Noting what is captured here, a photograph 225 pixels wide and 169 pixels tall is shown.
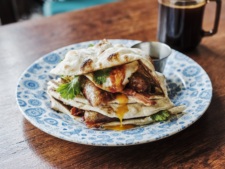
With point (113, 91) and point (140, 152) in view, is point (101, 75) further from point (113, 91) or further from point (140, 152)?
point (140, 152)

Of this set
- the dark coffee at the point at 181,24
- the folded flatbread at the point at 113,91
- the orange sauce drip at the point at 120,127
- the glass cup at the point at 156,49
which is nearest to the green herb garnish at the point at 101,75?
the folded flatbread at the point at 113,91

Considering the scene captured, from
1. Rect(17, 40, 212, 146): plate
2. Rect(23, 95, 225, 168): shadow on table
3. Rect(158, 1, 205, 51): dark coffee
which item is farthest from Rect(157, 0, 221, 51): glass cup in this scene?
Rect(23, 95, 225, 168): shadow on table

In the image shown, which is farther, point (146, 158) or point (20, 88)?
point (20, 88)

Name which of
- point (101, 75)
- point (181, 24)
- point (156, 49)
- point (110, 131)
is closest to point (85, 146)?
point (110, 131)

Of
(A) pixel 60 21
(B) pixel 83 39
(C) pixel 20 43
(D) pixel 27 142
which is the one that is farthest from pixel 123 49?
(A) pixel 60 21

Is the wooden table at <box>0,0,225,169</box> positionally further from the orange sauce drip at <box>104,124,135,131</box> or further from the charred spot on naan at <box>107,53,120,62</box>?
the charred spot on naan at <box>107,53,120,62</box>

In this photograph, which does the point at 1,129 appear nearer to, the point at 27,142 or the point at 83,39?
the point at 27,142
